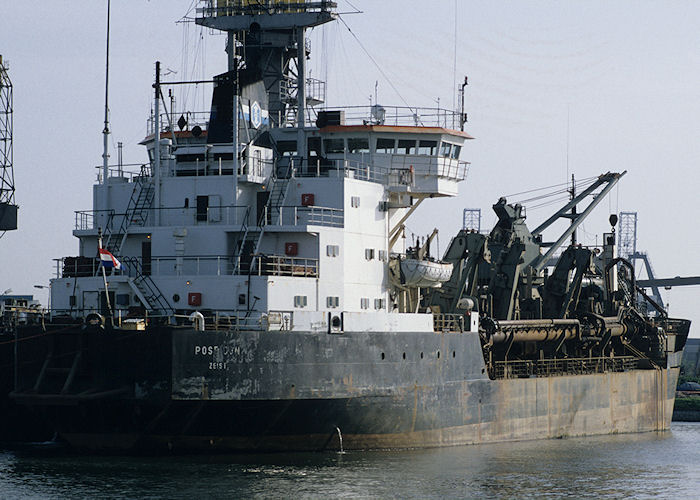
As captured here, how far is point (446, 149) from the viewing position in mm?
37906

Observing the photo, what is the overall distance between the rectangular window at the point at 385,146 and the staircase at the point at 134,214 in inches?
283

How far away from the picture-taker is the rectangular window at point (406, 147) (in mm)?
37000

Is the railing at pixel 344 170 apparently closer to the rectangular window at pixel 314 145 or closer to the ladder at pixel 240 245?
the rectangular window at pixel 314 145

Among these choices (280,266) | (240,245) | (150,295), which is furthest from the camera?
(240,245)

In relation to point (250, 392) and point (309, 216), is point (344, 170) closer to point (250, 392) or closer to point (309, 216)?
point (309, 216)

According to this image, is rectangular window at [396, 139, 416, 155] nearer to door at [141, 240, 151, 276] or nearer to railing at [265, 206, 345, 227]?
railing at [265, 206, 345, 227]

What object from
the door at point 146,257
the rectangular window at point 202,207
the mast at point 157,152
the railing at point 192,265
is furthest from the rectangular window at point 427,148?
the door at point 146,257

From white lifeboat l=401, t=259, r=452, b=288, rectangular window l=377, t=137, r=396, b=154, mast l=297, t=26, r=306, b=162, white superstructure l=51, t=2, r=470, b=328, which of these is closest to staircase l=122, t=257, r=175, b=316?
white superstructure l=51, t=2, r=470, b=328

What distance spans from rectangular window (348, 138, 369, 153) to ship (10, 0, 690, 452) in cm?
6

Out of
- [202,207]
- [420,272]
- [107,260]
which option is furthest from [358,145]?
[107,260]

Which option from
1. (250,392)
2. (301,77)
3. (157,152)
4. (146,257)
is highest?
(301,77)

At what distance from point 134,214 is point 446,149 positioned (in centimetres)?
1028

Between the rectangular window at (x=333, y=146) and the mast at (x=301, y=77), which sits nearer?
the rectangular window at (x=333, y=146)

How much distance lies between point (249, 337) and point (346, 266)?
510cm
